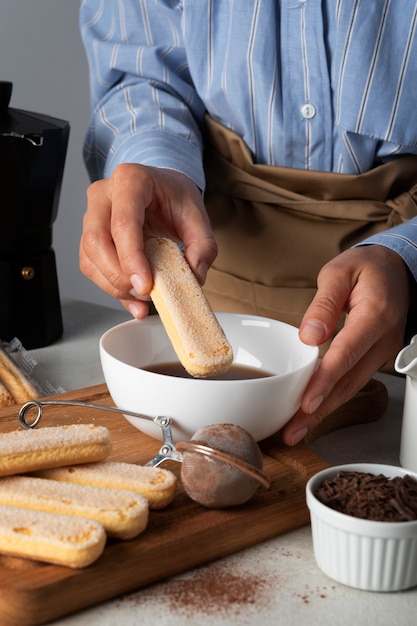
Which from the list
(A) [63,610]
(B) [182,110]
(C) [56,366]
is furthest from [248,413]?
(B) [182,110]

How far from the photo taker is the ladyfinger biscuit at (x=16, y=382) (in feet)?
3.95

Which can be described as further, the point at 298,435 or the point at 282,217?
the point at 282,217

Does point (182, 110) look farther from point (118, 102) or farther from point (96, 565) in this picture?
point (96, 565)

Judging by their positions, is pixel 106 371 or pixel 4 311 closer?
pixel 106 371

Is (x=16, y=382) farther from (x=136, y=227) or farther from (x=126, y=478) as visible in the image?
(x=126, y=478)

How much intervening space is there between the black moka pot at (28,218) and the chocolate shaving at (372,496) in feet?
2.67

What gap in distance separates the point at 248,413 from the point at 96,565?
11.2 inches

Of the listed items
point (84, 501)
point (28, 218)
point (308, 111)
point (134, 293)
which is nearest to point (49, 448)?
point (84, 501)

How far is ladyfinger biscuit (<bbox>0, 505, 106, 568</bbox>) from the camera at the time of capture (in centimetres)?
74

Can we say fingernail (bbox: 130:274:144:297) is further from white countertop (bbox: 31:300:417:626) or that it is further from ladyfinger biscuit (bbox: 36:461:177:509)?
white countertop (bbox: 31:300:417:626)

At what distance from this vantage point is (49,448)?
2.84 feet

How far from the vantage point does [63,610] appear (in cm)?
75

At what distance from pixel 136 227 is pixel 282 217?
0.48m

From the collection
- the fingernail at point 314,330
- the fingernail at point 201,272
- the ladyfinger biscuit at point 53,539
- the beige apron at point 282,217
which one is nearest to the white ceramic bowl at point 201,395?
the fingernail at point 314,330
